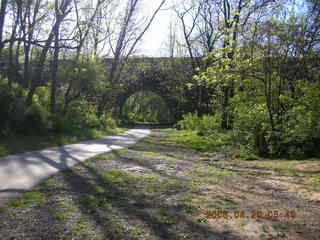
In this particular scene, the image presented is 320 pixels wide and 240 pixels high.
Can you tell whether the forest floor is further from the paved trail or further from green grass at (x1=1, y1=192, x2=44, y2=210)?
the paved trail

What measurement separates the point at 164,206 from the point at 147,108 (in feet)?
171

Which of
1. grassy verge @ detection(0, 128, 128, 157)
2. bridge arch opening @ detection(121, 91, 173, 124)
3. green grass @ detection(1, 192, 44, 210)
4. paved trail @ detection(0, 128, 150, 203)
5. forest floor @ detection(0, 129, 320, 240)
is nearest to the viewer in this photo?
forest floor @ detection(0, 129, 320, 240)

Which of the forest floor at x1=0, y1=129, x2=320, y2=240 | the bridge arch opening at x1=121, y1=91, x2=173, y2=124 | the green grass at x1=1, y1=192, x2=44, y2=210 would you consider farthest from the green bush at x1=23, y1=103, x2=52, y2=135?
the bridge arch opening at x1=121, y1=91, x2=173, y2=124

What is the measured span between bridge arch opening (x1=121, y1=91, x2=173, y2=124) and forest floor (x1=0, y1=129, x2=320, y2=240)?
39.9 meters

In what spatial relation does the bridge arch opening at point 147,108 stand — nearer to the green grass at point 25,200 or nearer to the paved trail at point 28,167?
the paved trail at point 28,167

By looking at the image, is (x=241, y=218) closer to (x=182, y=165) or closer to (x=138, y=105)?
(x=182, y=165)

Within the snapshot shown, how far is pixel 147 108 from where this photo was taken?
56.2m

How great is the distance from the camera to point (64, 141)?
40.2ft

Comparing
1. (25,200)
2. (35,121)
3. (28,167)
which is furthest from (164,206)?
(35,121)

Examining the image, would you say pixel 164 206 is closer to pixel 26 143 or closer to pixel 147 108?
pixel 26 143

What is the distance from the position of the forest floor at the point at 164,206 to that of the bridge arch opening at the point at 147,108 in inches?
1573

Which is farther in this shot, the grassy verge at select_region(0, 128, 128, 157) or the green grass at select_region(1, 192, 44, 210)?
the grassy verge at select_region(0, 128, 128, 157)

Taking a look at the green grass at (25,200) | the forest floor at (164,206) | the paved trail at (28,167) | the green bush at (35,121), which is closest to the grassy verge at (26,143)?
the green bush at (35,121)

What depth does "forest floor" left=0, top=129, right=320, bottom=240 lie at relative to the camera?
332 centimetres
